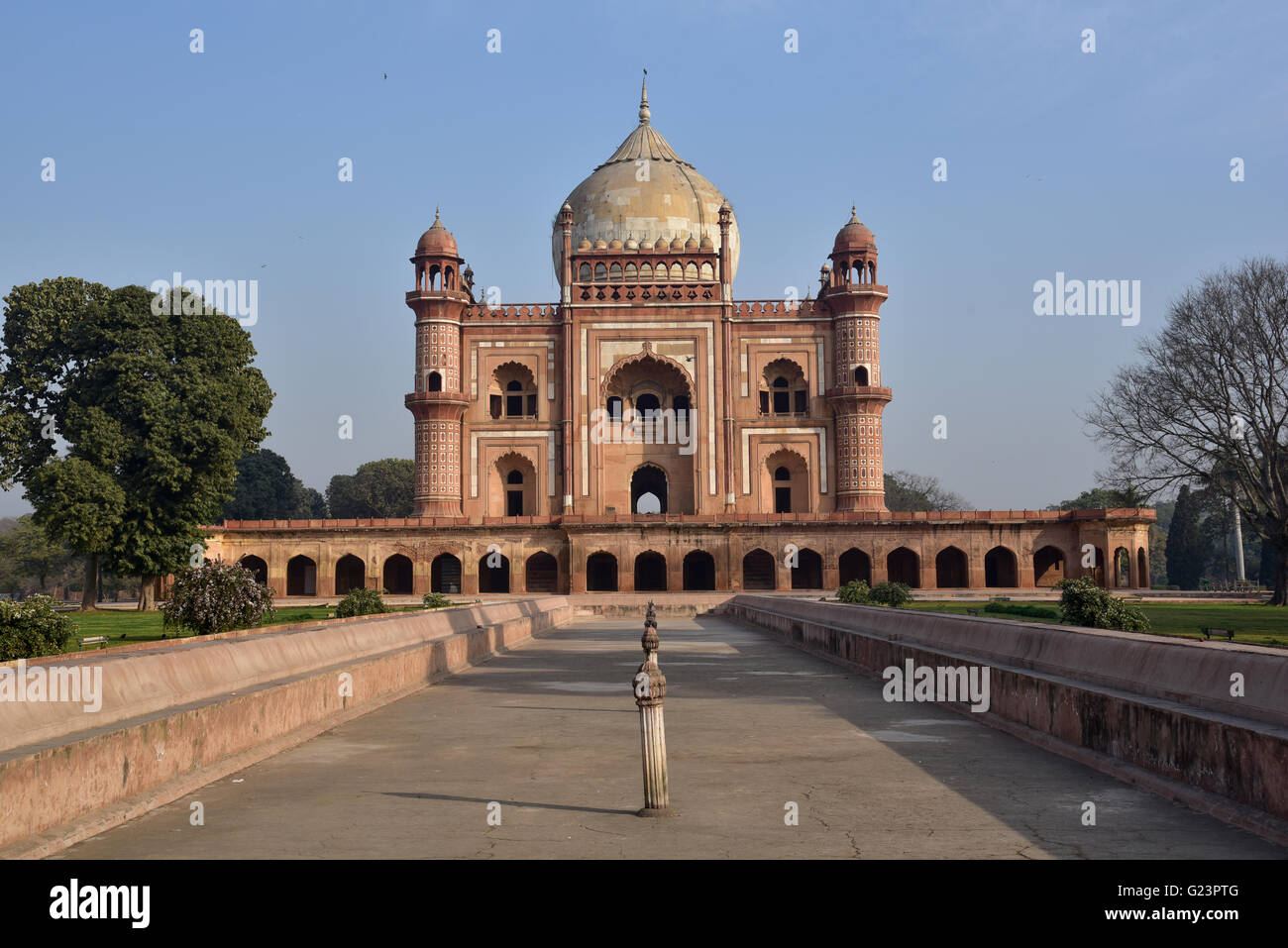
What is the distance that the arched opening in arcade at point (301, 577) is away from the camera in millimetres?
49156

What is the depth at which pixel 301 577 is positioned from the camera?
50.2 meters

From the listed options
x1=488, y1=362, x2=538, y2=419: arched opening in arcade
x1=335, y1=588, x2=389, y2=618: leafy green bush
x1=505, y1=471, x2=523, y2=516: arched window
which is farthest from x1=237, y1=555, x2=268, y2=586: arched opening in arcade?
x1=335, y1=588, x2=389, y2=618: leafy green bush

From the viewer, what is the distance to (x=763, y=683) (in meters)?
13.4

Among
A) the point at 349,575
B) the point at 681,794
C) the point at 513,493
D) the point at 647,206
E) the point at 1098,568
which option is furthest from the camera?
the point at 647,206

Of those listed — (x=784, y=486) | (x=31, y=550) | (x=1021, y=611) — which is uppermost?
(x=784, y=486)

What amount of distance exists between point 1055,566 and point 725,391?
53.1ft

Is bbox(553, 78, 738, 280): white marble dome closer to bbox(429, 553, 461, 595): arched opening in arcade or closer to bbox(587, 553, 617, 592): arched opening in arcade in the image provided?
bbox(587, 553, 617, 592): arched opening in arcade

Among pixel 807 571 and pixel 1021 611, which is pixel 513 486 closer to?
pixel 807 571

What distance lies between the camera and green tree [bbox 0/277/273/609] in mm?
35812

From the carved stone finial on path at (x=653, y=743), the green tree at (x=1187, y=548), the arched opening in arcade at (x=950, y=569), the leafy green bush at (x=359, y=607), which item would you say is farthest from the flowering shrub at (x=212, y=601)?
the green tree at (x=1187, y=548)

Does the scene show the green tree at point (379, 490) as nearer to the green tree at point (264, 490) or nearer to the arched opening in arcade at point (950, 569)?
the green tree at point (264, 490)

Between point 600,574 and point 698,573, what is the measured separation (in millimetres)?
4558

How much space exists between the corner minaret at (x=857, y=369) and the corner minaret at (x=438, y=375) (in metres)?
16.6

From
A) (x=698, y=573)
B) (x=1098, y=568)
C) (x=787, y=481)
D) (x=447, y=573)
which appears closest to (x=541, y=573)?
(x=447, y=573)
